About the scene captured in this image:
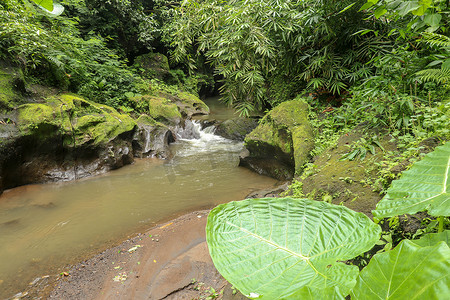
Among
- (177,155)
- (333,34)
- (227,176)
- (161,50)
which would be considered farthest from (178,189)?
(161,50)

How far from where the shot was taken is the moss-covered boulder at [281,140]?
13.4ft

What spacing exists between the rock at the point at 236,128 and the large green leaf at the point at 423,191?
6859mm

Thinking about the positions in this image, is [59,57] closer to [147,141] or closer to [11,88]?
[11,88]

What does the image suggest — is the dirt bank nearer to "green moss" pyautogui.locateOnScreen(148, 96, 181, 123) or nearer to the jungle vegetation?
the jungle vegetation

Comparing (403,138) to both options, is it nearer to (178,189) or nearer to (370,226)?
(370,226)

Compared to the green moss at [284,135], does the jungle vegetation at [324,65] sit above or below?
above

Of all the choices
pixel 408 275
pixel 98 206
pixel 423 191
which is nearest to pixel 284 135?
pixel 98 206

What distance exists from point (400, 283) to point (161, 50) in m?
14.7

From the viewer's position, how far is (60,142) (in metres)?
4.98

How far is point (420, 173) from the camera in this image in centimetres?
74

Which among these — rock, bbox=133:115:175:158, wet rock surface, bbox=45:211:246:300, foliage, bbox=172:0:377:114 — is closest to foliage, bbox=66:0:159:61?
rock, bbox=133:115:175:158

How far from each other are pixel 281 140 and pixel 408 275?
4.18 meters

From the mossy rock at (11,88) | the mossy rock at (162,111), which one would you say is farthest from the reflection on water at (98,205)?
the mossy rock at (162,111)

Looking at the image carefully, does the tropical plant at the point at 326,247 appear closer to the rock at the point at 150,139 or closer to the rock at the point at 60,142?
the rock at the point at 60,142
